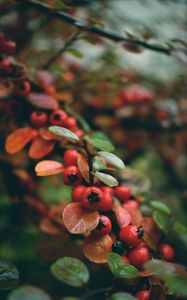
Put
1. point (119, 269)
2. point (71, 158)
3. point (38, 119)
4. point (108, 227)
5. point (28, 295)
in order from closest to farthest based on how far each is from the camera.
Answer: point (28, 295) < point (119, 269) < point (108, 227) < point (71, 158) < point (38, 119)

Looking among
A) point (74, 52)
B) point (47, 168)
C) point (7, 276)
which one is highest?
point (74, 52)

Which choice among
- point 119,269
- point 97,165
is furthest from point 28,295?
point 97,165

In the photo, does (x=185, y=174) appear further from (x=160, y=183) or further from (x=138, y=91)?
(x=138, y=91)

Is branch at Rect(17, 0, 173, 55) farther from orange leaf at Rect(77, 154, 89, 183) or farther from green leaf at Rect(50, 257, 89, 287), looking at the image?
green leaf at Rect(50, 257, 89, 287)

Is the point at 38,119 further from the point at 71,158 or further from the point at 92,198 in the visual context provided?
the point at 92,198

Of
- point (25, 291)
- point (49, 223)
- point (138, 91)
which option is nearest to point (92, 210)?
point (25, 291)

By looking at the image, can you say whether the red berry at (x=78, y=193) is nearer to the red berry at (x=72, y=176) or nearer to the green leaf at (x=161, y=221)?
the red berry at (x=72, y=176)
